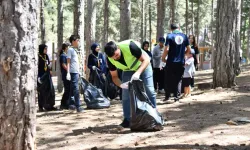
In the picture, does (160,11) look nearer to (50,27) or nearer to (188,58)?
(188,58)

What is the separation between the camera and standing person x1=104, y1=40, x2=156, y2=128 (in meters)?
5.46

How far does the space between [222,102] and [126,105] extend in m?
2.96

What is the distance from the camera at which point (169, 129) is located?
5.89 m

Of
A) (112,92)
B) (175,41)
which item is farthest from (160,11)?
(175,41)

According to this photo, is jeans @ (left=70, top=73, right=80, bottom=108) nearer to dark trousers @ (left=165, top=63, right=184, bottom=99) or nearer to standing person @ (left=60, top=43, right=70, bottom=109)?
standing person @ (left=60, top=43, right=70, bottom=109)

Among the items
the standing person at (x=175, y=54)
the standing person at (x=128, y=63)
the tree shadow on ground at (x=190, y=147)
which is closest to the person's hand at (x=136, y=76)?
the standing person at (x=128, y=63)

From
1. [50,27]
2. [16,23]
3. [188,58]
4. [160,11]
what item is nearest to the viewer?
[16,23]

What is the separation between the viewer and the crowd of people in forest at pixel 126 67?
5.60 meters

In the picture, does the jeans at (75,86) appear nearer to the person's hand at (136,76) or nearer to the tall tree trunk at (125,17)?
the person's hand at (136,76)

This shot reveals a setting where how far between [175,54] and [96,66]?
279 centimetres

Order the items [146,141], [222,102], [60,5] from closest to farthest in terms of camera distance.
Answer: [146,141]
[222,102]
[60,5]

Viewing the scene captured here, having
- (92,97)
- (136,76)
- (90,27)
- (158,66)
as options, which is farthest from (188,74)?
(90,27)

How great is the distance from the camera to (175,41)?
8.36m

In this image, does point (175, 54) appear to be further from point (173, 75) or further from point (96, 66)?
point (96, 66)
